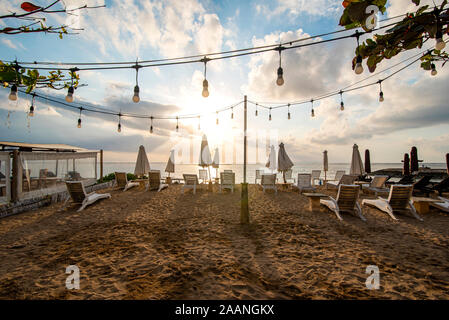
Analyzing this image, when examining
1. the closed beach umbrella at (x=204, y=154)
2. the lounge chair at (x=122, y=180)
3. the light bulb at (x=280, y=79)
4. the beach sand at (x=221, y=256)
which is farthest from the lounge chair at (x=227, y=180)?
the light bulb at (x=280, y=79)

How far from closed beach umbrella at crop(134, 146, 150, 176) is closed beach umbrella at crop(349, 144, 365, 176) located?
41.2ft

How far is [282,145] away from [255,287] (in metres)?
10.00

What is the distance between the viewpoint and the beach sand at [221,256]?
7.30 feet

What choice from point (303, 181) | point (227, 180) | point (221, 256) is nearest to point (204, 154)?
point (227, 180)

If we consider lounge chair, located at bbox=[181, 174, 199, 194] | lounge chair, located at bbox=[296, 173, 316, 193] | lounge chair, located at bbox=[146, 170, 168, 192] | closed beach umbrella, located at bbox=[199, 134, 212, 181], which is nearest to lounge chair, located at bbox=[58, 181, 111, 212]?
lounge chair, located at bbox=[146, 170, 168, 192]

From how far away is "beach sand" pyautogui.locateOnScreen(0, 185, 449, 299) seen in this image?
7.30 feet

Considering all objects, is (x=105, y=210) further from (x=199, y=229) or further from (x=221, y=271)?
(x=221, y=271)

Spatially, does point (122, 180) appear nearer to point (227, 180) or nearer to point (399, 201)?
point (227, 180)

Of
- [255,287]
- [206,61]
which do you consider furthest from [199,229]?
[206,61]

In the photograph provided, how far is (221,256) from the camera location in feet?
10.1

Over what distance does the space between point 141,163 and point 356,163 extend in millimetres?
13133

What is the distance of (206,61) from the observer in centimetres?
464

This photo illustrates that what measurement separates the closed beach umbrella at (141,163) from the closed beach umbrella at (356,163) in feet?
41.2

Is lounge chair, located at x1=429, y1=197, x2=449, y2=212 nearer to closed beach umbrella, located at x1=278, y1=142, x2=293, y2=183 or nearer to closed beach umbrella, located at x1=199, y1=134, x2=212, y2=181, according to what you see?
closed beach umbrella, located at x1=278, y1=142, x2=293, y2=183
